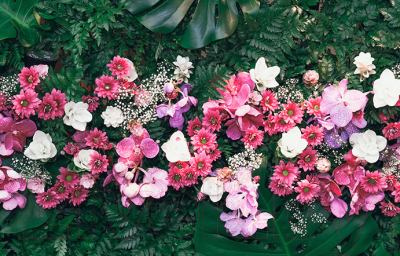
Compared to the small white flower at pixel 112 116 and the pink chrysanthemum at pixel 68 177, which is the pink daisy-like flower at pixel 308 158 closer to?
the small white flower at pixel 112 116

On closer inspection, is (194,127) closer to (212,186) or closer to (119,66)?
(212,186)

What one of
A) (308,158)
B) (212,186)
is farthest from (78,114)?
(308,158)

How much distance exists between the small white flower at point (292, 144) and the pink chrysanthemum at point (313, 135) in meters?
0.02

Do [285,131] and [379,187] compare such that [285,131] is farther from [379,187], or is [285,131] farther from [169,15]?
[169,15]

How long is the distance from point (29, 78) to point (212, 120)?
0.65 meters

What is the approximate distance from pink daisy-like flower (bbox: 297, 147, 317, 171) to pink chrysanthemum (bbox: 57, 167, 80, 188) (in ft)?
2.56

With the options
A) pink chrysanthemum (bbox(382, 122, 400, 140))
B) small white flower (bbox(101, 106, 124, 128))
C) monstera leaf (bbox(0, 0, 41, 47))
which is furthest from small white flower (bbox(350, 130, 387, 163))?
monstera leaf (bbox(0, 0, 41, 47))

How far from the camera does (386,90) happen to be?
1.20m

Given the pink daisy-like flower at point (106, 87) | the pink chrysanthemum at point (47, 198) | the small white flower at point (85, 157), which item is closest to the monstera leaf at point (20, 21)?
the pink daisy-like flower at point (106, 87)

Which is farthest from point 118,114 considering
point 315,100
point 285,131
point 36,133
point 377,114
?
point 377,114

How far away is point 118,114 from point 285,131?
0.58 m

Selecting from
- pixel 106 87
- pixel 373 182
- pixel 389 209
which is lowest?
pixel 389 209

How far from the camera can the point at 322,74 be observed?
1.29 metres

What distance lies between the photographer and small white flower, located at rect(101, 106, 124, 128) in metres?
1.26
